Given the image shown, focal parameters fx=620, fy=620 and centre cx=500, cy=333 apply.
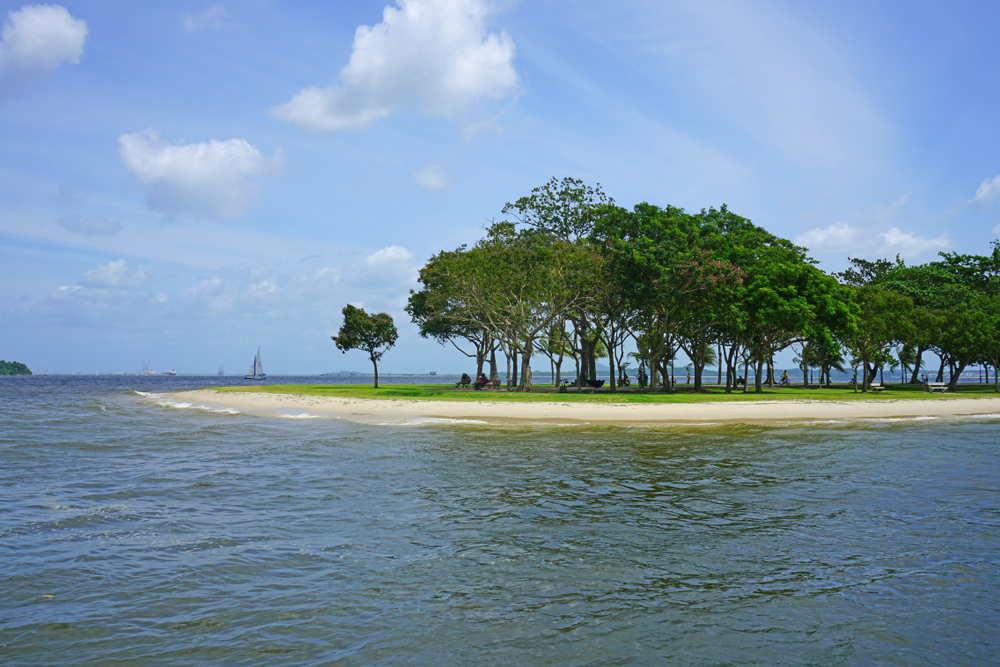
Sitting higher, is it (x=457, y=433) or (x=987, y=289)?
(x=987, y=289)

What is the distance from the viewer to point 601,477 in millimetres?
15172

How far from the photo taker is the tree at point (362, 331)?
58000mm

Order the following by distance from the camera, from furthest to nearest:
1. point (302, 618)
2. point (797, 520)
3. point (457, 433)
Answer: point (457, 433)
point (797, 520)
point (302, 618)

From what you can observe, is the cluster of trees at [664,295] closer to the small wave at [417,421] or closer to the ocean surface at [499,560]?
the small wave at [417,421]

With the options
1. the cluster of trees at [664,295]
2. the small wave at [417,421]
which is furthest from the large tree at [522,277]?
the small wave at [417,421]

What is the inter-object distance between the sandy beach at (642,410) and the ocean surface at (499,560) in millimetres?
12919

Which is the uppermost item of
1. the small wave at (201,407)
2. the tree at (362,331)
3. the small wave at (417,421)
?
the tree at (362,331)

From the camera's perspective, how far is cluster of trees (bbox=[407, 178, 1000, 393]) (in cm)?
4366

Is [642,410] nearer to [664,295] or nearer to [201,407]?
[664,295]

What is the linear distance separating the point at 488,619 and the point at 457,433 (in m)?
18.9

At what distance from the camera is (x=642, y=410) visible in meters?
33.3

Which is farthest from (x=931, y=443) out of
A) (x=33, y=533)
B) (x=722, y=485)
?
(x=33, y=533)

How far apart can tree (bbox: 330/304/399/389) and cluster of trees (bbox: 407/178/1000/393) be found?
549 cm

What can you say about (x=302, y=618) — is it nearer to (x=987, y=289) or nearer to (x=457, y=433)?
(x=457, y=433)
